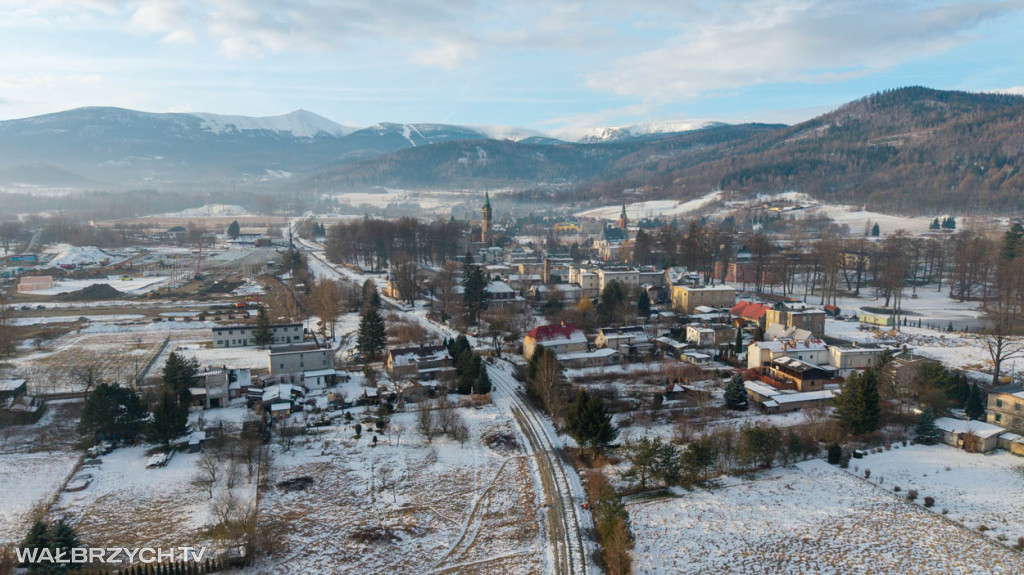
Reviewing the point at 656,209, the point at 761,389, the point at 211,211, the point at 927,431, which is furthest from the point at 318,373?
the point at 211,211

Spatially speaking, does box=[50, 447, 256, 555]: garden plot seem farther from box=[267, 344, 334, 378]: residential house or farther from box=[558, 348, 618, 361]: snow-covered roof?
box=[558, 348, 618, 361]: snow-covered roof

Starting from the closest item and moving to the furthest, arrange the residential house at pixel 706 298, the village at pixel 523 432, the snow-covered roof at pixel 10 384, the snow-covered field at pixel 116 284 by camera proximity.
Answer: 1. the village at pixel 523 432
2. the snow-covered roof at pixel 10 384
3. the residential house at pixel 706 298
4. the snow-covered field at pixel 116 284

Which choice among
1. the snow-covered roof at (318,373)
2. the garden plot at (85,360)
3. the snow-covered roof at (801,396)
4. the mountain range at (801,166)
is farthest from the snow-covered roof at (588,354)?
the mountain range at (801,166)

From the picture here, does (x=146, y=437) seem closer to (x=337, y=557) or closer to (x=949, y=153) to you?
(x=337, y=557)

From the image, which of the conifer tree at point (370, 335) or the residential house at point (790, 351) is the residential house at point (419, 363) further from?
the residential house at point (790, 351)

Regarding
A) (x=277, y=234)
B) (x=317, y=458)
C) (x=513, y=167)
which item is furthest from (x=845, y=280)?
(x=513, y=167)

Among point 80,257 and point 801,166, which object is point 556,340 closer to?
point 80,257
